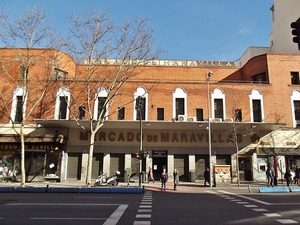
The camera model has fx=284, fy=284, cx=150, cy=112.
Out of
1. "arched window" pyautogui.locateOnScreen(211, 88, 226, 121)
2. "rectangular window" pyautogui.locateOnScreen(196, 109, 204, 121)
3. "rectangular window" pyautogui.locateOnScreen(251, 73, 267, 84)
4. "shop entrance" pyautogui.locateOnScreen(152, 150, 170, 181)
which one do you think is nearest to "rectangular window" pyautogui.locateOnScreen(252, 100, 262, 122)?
"rectangular window" pyautogui.locateOnScreen(251, 73, 267, 84)

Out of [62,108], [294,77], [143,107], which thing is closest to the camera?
[62,108]

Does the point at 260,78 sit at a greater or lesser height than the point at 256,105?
greater

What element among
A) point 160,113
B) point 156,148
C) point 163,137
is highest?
point 160,113

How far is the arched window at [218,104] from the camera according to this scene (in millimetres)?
30609

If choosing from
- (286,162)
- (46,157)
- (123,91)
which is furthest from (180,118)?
(46,157)

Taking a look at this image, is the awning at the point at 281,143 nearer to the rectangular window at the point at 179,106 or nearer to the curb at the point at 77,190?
the rectangular window at the point at 179,106

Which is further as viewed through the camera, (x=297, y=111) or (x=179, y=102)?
(x=179, y=102)

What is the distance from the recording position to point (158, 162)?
29.6m

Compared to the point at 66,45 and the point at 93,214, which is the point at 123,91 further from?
the point at 93,214

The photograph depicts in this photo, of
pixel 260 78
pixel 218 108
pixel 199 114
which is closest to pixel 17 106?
pixel 199 114

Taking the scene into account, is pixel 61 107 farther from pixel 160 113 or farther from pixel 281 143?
pixel 281 143

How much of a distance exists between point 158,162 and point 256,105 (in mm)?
12321

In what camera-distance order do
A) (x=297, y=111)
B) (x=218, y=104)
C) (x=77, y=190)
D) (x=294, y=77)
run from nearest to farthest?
(x=77, y=190) < (x=297, y=111) < (x=218, y=104) < (x=294, y=77)

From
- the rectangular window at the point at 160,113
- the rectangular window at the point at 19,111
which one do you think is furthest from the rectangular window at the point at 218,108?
the rectangular window at the point at 19,111
